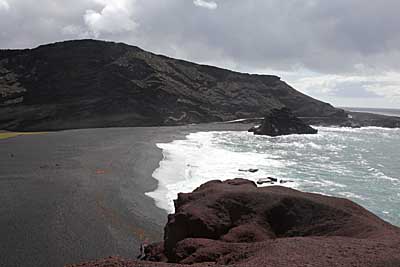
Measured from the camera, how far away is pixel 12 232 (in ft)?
79.0

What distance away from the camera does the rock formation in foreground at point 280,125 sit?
105m

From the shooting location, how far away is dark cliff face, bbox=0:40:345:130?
5038 inches

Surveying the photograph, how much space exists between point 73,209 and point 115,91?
11895 cm

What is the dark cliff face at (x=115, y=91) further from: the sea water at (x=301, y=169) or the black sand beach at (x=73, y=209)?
the black sand beach at (x=73, y=209)

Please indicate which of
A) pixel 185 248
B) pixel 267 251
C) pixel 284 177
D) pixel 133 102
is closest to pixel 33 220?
pixel 185 248

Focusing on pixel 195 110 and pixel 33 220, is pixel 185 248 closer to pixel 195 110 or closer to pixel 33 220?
pixel 33 220

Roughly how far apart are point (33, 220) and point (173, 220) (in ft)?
42.0

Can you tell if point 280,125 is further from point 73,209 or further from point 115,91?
point 73,209

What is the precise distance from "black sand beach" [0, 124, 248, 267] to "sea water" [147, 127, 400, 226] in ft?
9.94

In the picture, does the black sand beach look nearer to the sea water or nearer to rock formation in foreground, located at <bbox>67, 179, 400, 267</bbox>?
the sea water

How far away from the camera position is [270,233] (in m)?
17.2

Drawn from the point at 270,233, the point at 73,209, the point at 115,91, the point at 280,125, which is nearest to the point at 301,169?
the point at 73,209

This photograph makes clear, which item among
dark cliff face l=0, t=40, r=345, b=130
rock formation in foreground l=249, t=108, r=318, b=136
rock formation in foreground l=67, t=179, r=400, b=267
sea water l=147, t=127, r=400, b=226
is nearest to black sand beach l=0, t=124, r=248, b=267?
sea water l=147, t=127, r=400, b=226

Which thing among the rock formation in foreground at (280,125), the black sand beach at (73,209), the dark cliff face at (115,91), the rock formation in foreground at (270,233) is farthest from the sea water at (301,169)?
the dark cliff face at (115,91)
